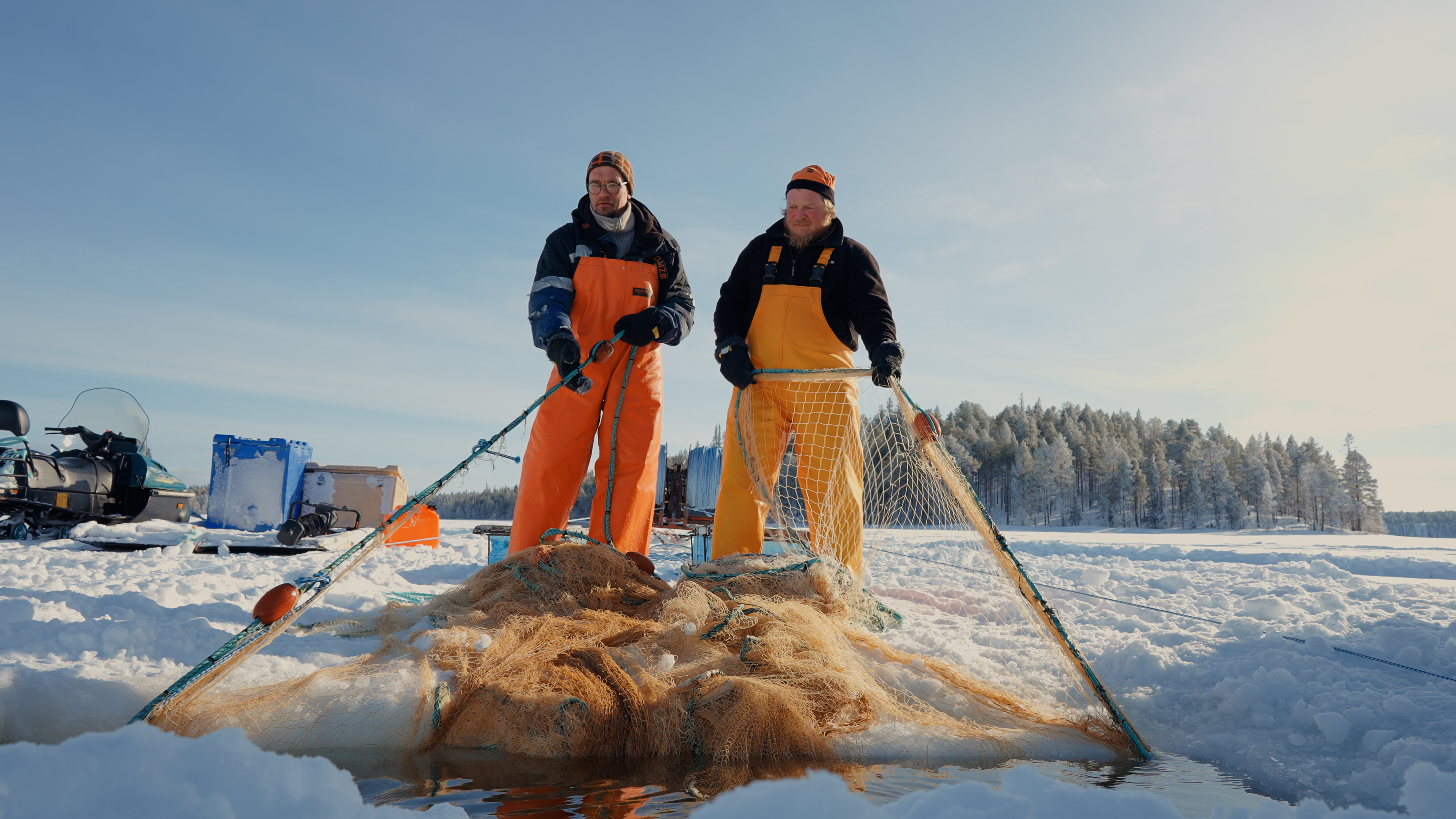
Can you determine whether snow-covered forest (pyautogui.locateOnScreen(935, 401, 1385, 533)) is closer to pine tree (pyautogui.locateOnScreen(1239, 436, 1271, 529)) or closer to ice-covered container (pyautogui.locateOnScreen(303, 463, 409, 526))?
pine tree (pyautogui.locateOnScreen(1239, 436, 1271, 529))

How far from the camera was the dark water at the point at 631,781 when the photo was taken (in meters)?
1.41

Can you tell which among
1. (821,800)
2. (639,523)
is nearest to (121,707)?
(821,800)

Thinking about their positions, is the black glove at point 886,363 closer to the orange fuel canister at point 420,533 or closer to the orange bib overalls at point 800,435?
the orange bib overalls at point 800,435

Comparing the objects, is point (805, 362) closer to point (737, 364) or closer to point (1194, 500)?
point (737, 364)

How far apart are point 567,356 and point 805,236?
1361 millimetres

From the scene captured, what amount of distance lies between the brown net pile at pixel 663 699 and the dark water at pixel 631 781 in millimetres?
46

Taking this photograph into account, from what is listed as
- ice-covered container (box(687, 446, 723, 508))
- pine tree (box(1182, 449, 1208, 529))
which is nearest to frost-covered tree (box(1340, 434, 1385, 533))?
pine tree (box(1182, 449, 1208, 529))

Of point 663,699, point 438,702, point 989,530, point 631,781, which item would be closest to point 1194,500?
point 989,530

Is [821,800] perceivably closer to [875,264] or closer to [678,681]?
[678,681]

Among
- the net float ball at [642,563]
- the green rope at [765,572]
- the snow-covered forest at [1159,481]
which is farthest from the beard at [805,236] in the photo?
the snow-covered forest at [1159,481]

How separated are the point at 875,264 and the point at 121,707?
3.30m

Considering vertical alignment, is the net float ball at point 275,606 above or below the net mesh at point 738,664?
above

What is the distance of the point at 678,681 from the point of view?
1.89 meters

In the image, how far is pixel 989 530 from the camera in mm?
2293
